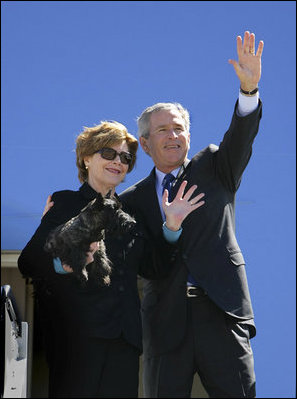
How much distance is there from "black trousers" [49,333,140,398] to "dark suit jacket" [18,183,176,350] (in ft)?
0.14

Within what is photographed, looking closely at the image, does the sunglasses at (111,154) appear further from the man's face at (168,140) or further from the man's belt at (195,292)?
the man's belt at (195,292)

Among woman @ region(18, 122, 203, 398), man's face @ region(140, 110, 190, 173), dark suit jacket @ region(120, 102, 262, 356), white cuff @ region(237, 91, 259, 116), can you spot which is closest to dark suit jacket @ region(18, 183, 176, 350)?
woman @ region(18, 122, 203, 398)

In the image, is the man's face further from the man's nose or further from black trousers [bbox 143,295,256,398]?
black trousers [bbox 143,295,256,398]

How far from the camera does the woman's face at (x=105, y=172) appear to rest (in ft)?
9.08

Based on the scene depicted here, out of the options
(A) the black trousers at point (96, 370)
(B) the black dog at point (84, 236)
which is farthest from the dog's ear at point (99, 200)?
(A) the black trousers at point (96, 370)

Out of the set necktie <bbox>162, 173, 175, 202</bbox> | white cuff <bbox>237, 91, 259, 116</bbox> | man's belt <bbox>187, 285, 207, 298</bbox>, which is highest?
white cuff <bbox>237, 91, 259, 116</bbox>

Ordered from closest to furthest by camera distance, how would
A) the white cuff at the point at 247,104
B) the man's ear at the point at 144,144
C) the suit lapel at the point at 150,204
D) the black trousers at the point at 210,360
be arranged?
the black trousers at the point at 210,360, the white cuff at the point at 247,104, the suit lapel at the point at 150,204, the man's ear at the point at 144,144

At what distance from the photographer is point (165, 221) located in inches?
106

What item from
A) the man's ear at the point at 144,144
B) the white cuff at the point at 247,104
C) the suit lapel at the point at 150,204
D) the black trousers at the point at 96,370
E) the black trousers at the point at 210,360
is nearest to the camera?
the black trousers at the point at 96,370

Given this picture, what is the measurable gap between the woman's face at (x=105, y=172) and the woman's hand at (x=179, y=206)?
10.2 inches

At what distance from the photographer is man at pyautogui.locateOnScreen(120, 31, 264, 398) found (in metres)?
2.61

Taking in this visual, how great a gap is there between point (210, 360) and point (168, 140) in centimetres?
99

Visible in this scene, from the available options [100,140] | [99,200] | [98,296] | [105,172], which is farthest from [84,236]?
[100,140]

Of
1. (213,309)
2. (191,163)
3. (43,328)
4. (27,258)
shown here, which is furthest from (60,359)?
(191,163)
